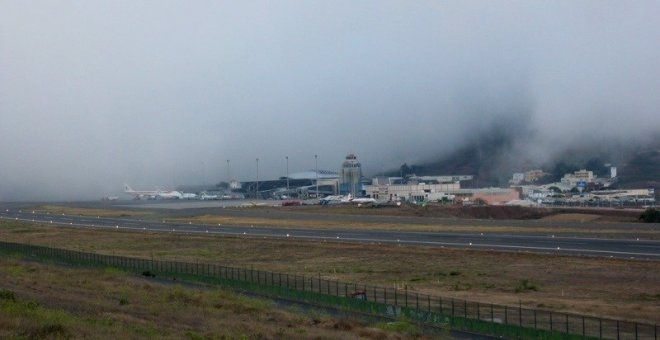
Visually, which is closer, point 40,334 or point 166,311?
point 40,334

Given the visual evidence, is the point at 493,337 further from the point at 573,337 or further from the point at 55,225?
the point at 55,225

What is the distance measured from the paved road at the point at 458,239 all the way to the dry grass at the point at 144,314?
33.8m

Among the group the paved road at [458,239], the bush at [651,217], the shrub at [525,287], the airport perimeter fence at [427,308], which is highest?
the bush at [651,217]

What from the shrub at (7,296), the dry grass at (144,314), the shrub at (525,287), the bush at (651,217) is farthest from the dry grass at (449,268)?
the bush at (651,217)

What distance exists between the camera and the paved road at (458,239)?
67250mm

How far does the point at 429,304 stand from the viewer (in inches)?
1523

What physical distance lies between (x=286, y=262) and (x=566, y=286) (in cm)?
2449

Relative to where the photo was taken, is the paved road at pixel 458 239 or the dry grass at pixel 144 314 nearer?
the dry grass at pixel 144 314

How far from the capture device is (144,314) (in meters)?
31.6

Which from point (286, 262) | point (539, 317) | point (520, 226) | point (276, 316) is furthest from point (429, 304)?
point (520, 226)

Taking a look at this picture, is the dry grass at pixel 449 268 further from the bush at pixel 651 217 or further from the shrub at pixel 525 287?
the bush at pixel 651 217

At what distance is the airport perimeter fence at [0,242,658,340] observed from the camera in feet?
104

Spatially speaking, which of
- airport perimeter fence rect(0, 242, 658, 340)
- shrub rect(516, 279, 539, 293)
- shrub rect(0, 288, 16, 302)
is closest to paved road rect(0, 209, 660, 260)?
shrub rect(516, 279, 539, 293)

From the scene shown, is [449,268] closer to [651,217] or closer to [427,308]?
[427,308]
